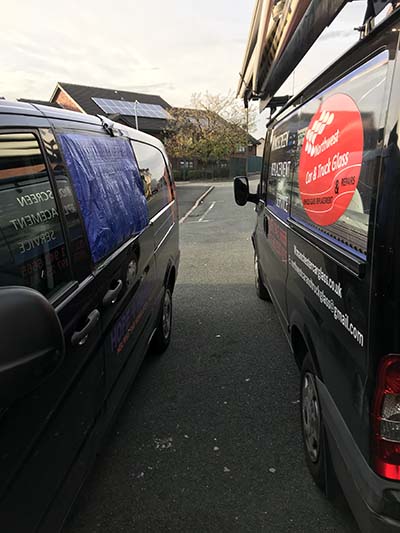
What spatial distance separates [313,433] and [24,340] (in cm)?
189

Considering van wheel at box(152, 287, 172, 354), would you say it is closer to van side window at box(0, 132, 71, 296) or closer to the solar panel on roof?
van side window at box(0, 132, 71, 296)

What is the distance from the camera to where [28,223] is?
5.32 feet

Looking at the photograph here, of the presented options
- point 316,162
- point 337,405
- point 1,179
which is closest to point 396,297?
point 337,405

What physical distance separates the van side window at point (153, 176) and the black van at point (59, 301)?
60cm

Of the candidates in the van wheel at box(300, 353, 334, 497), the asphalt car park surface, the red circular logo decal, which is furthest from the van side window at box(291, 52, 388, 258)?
the asphalt car park surface

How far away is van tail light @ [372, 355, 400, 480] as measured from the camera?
4.31ft

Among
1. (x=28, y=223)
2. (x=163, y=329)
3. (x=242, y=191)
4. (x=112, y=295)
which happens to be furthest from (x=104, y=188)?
(x=242, y=191)

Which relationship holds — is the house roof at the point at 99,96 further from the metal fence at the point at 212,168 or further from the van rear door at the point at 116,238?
the van rear door at the point at 116,238

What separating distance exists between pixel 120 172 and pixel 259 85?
20.0ft

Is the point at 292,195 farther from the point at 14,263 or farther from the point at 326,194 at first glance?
the point at 14,263

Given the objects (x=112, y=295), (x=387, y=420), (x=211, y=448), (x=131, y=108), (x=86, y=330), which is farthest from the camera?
(x=131, y=108)

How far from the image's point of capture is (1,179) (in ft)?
4.96

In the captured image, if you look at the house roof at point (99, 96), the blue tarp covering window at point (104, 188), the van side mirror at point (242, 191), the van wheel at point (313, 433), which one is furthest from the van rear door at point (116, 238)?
the house roof at point (99, 96)

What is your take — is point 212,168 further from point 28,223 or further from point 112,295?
point 28,223
